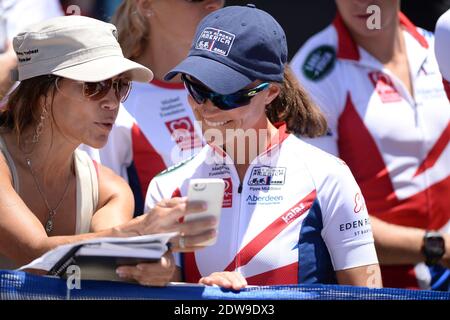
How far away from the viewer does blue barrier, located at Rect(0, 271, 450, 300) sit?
240 cm

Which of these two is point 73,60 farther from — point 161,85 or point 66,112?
point 161,85

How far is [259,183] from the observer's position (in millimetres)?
2869

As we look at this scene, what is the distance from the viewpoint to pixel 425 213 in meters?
3.90

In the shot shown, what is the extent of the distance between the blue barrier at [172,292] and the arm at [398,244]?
118cm

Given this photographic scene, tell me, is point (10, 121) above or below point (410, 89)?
above

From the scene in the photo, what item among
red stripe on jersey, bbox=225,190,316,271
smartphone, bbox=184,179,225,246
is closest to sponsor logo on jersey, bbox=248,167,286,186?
red stripe on jersey, bbox=225,190,316,271

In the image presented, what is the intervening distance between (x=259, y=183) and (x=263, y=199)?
51mm

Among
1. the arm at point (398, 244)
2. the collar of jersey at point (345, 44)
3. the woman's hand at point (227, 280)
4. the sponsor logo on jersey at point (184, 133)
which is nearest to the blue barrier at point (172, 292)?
the woman's hand at point (227, 280)

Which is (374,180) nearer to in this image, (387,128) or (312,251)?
(387,128)

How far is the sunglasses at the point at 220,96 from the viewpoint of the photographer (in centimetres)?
279
